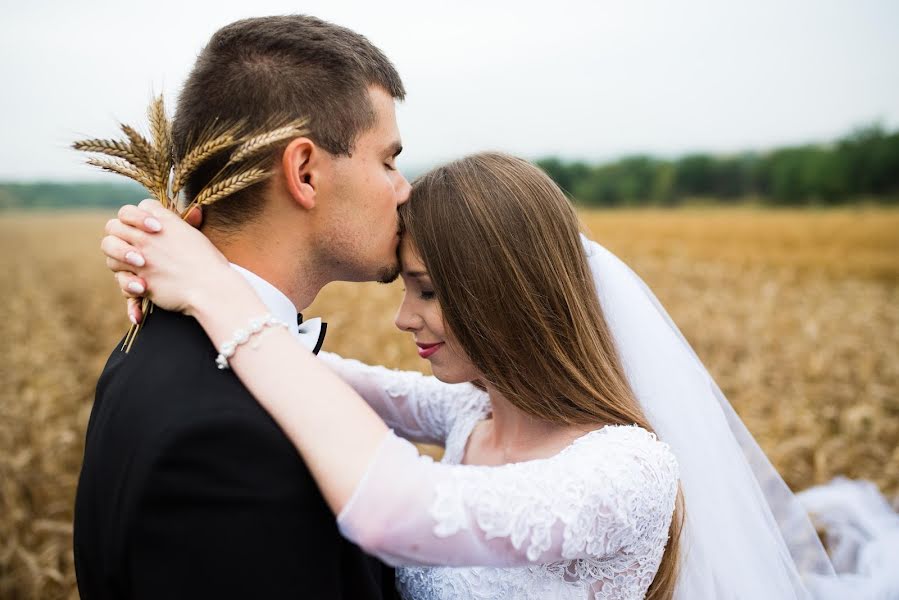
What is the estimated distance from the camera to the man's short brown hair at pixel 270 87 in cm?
222

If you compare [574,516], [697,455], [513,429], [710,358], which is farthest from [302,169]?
[710,358]

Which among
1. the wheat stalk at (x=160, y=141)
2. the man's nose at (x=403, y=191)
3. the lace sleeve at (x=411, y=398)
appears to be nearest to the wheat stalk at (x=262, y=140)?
the wheat stalk at (x=160, y=141)

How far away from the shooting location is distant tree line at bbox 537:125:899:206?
46.0m

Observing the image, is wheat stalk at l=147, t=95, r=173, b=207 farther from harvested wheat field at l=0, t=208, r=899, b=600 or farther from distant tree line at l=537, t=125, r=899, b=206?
distant tree line at l=537, t=125, r=899, b=206

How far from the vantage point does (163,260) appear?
1.99 metres

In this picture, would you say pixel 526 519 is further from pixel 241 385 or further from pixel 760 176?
pixel 760 176

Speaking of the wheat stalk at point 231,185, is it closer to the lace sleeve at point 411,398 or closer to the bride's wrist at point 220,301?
the bride's wrist at point 220,301

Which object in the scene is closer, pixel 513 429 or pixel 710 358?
pixel 513 429

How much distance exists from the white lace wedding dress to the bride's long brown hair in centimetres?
26

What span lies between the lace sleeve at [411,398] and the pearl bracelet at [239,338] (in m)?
1.67

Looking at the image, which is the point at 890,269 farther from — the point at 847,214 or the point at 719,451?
the point at 719,451

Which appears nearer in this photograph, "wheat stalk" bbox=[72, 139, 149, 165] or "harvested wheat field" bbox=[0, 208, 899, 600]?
"wheat stalk" bbox=[72, 139, 149, 165]

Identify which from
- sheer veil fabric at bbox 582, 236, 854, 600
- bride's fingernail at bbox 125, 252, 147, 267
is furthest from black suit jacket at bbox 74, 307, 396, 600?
sheer veil fabric at bbox 582, 236, 854, 600

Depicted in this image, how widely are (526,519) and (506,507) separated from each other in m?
0.07
